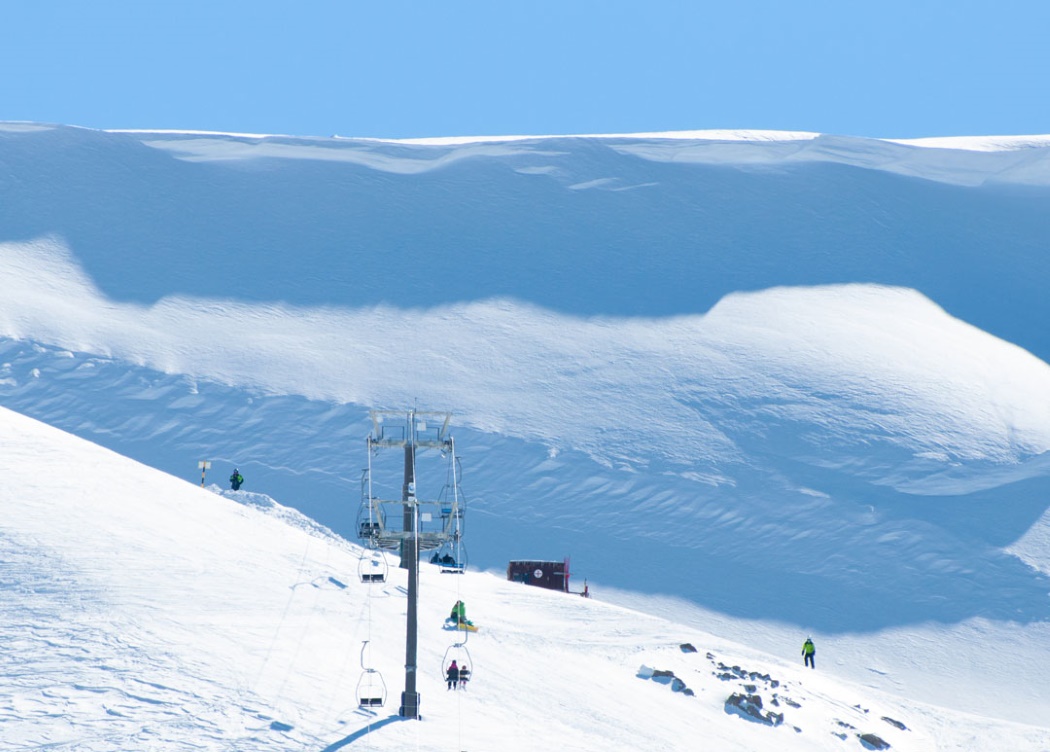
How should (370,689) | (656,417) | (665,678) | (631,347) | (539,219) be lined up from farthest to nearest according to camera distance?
1. (539,219)
2. (631,347)
3. (656,417)
4. (665,678)
5. (370,689)

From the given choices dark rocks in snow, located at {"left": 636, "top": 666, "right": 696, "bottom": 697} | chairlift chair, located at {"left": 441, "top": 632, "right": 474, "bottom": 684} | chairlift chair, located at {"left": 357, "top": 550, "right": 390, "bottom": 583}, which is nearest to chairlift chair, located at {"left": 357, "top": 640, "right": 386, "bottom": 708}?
chairlift chair, located at {"left": 441, "top": 632, "right": 474, "bottom": 684}

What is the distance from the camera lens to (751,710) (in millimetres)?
29609

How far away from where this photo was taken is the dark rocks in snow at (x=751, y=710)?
96.6 feet

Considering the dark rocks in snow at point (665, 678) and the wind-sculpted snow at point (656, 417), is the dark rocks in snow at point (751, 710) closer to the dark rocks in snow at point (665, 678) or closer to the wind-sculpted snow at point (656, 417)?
the dark rocks in snow at point (665, 678)

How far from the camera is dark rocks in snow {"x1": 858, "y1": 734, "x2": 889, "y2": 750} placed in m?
29.7

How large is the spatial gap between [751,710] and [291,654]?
9.20m

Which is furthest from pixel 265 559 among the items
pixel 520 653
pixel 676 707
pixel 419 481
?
pixel 419 481

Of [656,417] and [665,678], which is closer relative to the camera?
[665,678]

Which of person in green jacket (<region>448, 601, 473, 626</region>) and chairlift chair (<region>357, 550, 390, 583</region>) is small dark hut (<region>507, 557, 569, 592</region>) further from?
person in green jacket (<region>448, 601, 473, 626</region>)

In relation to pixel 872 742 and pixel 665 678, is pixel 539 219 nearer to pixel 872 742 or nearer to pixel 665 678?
pixel 665 678

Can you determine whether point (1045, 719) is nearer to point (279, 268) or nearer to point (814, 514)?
point (814, 514)

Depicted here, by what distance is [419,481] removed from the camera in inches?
1722

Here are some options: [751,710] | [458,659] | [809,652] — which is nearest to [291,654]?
[458,659]

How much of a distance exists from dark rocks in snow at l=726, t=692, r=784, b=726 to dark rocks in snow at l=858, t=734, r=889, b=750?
5.20 ft
